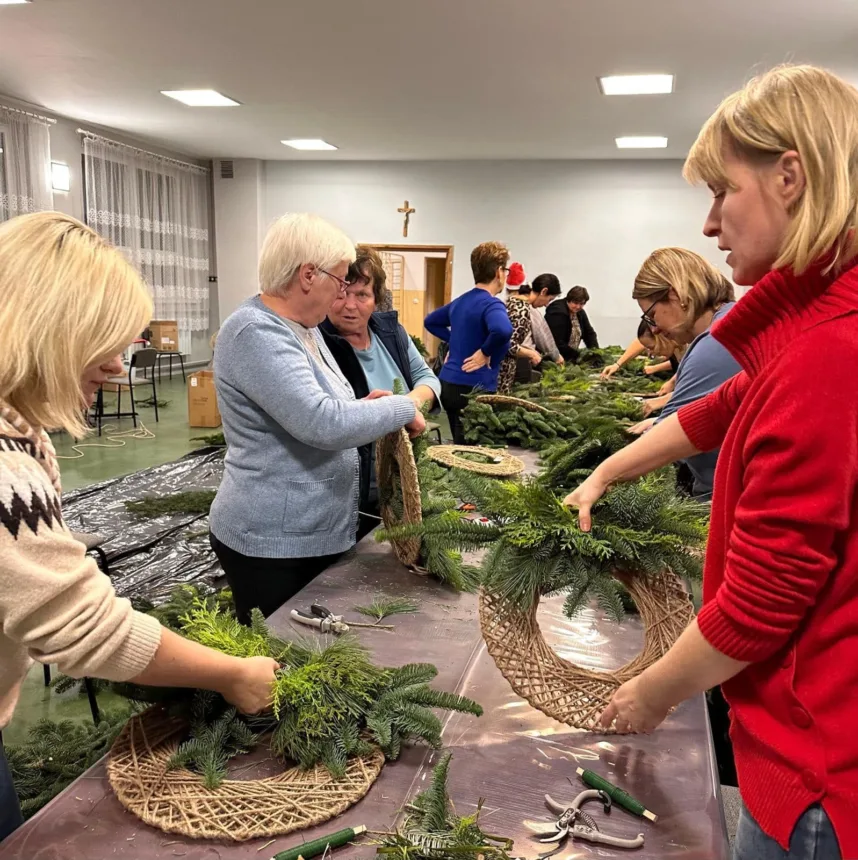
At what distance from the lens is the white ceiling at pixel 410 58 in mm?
5262

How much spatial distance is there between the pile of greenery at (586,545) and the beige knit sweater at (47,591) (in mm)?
608

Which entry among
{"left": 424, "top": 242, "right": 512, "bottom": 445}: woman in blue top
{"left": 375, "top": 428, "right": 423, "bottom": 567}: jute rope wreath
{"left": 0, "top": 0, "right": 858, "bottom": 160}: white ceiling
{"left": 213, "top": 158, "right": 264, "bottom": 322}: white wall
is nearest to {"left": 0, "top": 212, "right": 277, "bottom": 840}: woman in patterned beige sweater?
{"left": 375, "top": 428, "right": 423, "bottom": 567}: jute rope wreath

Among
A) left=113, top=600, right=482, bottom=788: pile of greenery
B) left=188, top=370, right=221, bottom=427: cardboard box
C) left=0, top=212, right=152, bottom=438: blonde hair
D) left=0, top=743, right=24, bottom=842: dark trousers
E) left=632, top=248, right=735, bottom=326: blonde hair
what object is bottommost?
left=188, top=370, right=221, bottom=427: cardboard box

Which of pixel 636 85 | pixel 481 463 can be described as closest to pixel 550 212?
pixel 636 85

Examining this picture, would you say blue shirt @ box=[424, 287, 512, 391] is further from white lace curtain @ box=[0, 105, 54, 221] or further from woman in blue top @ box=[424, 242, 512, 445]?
white lace curtain @ box=[0, 105, 54, 221]

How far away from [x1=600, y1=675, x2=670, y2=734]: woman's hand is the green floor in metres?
2.35

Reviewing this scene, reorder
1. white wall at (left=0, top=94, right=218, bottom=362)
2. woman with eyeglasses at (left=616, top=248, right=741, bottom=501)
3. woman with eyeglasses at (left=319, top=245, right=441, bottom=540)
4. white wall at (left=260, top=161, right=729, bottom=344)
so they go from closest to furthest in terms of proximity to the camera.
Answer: woman with eyeglasses at (left=616, top=248, right=741, bottom=501) < woman with eyeglasses at (left=319, top=245, right=441, bottom=540) < white wall at (left=0, top=94, right=218, bottom=362) < white wall at (left=260, top=161, right=729, bottom=344)

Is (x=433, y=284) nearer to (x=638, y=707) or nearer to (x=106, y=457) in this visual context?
(x=106, y=457)

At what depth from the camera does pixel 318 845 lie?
3.31 ft

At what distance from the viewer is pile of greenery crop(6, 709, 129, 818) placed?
186cm

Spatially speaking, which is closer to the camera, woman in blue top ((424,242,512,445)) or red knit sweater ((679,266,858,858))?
red knit sweater ((679,266,858,858))

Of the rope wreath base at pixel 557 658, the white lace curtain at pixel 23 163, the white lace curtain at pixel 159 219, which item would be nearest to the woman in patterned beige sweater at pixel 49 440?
the rope wreath base at pixel 557 658

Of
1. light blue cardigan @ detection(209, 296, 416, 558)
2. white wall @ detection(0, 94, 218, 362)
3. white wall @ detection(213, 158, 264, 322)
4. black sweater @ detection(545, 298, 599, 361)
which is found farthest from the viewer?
white wall @ detection(213, 158, 264, 322)

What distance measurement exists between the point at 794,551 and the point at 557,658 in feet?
2.14
